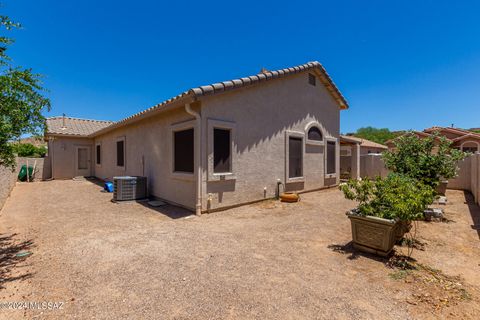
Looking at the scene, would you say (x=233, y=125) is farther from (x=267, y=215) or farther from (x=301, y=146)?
(x=301, y=146)

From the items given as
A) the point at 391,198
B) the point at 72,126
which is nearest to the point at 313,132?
the point at 391,198

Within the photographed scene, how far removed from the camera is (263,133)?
822cm

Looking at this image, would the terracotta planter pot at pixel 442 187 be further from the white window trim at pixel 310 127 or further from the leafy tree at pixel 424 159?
the white window trim at pixel 310 127

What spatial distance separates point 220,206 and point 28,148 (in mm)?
25287

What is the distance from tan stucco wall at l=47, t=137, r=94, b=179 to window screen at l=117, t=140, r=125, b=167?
5974 mm

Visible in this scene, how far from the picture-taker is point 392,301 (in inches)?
105

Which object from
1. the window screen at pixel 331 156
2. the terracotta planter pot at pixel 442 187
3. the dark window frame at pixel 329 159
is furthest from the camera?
the window screen at pixel 331 156

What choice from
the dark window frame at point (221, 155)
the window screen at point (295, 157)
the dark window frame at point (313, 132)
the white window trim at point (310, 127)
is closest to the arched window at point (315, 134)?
the dark window frame at point (313, 132)

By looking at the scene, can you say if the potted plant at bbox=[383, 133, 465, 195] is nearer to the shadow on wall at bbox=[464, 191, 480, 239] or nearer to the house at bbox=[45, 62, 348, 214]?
the shadow on wall at bbox=[464, 191, 480, 239]

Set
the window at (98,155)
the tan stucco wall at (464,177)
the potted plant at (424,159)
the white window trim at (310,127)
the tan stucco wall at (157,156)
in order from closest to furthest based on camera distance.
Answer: the potted plant at (424,159), the tan stucco wall at (157,156), the white window trim at (310,127), the tan stucco wall at (464,177), the window at (98,155)

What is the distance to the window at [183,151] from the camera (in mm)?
6968

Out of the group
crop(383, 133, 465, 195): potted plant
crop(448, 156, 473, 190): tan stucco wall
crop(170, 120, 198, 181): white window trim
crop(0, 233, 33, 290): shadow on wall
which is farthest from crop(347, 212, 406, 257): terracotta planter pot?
crop(448, 156, 473, 190): tan stucco wall

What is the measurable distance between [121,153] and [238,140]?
7.66 meters

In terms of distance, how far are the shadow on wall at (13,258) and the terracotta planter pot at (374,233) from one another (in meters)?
5.03
